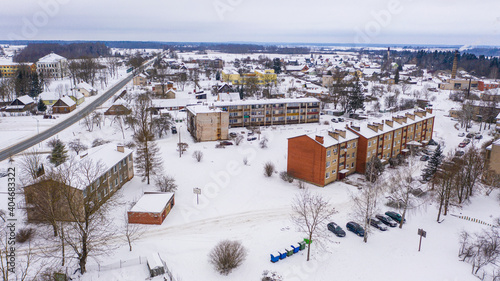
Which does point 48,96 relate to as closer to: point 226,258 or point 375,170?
point 375,170

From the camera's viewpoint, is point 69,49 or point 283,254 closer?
point 283,254

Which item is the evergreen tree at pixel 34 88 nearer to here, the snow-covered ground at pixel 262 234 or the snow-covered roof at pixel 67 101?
the snow-covered roof at pixel 67 101

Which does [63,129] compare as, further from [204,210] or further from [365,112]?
[365,112]

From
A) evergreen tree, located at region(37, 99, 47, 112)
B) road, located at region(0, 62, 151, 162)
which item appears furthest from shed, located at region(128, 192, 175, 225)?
evergreen tree, located at region(37, 99, 47, 112)

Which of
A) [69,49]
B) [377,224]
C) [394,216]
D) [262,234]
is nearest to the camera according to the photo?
[262,234]

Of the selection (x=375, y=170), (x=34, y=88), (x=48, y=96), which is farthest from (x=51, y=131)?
(x=375, y=170)

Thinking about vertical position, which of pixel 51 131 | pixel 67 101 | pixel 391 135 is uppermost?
pixel 67 101

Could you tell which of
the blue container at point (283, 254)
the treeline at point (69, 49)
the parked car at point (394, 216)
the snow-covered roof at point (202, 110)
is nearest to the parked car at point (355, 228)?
the parked car at point (394, 216)

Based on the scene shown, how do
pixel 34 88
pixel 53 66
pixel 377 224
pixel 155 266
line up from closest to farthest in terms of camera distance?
pixel 155 266, pixel 377 224, pixel 34 88, pixel 53 66
